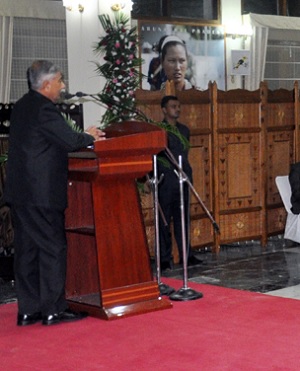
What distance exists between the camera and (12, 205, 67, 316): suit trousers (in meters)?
5.21

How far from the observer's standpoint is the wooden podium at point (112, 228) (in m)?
5.33

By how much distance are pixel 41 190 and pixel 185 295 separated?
4.60ft

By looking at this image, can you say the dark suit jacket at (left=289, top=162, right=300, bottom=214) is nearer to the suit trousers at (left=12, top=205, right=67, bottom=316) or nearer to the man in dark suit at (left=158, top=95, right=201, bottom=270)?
the man in dark suit at (left=158, top=95, right=201, bottom=270)

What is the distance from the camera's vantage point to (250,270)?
7422 millimetres

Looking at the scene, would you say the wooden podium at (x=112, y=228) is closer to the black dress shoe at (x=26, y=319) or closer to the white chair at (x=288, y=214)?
the black dress shoe at (x=26, y=319)

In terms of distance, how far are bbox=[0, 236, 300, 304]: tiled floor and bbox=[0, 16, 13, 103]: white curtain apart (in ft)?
10.8

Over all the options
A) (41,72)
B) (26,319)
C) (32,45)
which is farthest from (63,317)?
(32,45)

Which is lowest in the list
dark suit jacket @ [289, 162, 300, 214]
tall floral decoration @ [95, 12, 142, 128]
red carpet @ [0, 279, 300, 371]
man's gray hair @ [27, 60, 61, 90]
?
red carpet @ [0, 279, 300, 371]

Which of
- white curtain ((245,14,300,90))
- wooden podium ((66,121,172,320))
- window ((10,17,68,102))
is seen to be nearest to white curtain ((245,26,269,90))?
white curtain ((245,14,300,90))

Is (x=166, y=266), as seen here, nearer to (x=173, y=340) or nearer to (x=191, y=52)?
(x=173, y=340)

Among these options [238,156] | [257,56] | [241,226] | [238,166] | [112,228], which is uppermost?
[257,56]

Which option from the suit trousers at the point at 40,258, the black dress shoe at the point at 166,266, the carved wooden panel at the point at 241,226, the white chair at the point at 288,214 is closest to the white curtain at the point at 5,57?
the carved wooden panel at the point at 241,226

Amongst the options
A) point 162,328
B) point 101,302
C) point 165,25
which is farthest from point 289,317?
point 165,25

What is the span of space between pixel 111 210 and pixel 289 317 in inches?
50.6
